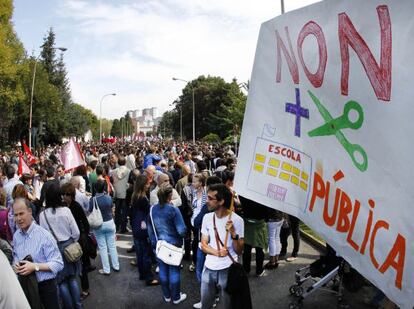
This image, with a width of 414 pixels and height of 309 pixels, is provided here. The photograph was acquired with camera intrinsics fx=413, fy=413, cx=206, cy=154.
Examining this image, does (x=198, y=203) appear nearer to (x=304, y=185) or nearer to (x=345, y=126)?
(x=304, y=185)

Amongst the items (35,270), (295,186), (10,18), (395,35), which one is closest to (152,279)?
(35,270)

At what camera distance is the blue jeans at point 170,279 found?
563 cm

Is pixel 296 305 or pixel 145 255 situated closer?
pixel 296 305

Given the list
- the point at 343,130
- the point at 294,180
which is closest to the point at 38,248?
the point at 294,180

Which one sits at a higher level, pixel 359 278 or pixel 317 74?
pixel 317 74

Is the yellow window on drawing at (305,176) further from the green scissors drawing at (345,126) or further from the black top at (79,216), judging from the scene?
the black top at (79,216)

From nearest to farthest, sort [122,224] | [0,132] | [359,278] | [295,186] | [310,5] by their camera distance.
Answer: [310,5]
[295,186]
[359,278]
[122,224]
[0,132]

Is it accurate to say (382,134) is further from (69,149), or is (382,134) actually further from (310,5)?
(69,149)

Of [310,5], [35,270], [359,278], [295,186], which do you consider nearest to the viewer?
[310,5]

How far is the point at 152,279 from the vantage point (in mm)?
6578

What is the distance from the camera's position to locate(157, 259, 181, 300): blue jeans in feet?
18.5

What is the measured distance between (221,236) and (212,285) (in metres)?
0.57

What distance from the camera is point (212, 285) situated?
14.0ft

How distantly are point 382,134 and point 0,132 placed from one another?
42.9 m
